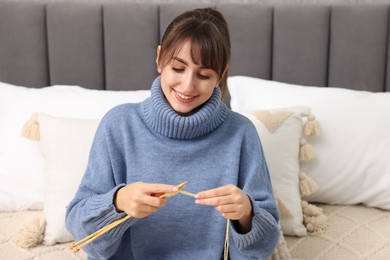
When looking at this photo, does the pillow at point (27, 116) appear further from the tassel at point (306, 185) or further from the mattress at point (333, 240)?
the tassel at point (306, 185)

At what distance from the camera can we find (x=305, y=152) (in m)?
1.64

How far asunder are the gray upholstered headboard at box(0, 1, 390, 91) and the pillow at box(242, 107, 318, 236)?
0.34 metres

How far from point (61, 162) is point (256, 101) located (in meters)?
0.68

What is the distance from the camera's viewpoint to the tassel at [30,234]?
4.67 feet

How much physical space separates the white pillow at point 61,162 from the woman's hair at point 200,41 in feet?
1.49

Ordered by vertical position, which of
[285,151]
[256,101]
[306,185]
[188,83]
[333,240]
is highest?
[188,83]

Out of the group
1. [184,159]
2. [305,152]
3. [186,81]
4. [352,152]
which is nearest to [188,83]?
[186,81]

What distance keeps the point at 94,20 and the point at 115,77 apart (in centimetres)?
22

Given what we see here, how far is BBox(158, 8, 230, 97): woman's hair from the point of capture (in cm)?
115

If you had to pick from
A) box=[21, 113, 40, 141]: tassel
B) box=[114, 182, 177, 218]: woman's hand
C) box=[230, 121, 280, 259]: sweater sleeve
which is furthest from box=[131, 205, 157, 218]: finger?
box=[21, 113, 40, 141]: tassel

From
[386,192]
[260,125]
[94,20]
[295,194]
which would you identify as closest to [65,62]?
[94,20]

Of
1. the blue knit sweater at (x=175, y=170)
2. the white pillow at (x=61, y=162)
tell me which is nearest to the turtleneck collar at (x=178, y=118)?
the blue knit sweater at (x=175, y=170)

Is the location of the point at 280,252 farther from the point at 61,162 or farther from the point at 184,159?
the point at 61,162

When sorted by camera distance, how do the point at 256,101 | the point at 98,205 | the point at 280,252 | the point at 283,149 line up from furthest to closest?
1. the point at 256,101
2. the point at 283,149
3. the point at 280,252
4. the point at 98,205
